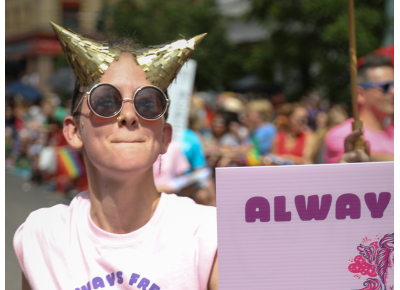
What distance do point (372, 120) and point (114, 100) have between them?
222 cm

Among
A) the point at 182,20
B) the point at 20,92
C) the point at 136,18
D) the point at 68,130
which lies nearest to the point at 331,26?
Answer: the point at 182,20

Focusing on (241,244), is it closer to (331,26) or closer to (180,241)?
(180,241)

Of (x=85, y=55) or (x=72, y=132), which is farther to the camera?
(x=72, y=132)

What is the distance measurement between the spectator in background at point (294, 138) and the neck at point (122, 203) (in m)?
5.19

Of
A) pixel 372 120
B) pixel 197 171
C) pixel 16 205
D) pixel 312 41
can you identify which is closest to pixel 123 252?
pixel 372 120

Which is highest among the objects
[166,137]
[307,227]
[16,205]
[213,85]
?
[213,85]

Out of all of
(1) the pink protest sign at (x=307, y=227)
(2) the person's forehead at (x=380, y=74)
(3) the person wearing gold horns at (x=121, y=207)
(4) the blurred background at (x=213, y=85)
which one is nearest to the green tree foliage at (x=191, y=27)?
(4) the blurred background at (x=213, y=85)

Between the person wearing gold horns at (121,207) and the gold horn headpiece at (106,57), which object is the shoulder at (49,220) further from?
the gold horn headpiece at (106,57)

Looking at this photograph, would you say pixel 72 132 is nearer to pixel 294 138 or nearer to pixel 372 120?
pixel 372 120

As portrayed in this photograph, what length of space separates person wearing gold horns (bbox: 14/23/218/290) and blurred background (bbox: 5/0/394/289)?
25 centimetres

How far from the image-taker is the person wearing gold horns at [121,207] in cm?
170

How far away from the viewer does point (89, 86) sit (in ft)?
5.74

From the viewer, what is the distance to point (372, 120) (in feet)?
11.4

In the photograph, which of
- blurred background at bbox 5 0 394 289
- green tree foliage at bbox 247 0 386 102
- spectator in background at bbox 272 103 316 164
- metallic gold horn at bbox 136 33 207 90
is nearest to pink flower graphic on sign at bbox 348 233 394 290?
metallic gold horn at bbox 136 33 207 90
